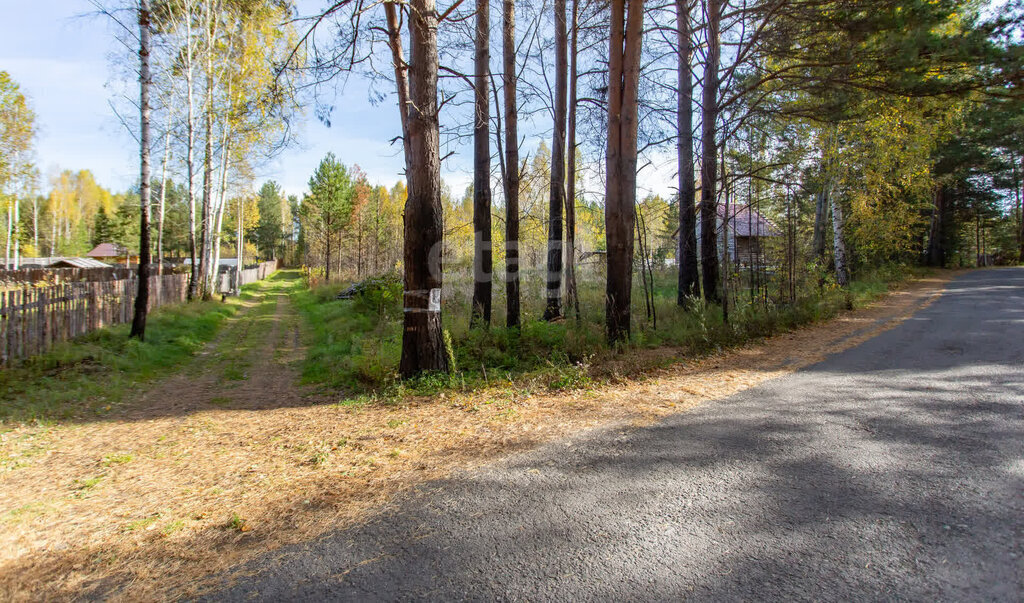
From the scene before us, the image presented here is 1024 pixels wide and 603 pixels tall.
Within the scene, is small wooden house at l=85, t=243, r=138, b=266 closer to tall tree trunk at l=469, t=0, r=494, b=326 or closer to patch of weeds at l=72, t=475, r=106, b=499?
tall tree trunk at l=469, t=0, r=494, b=326

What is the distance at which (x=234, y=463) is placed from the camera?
4.76 meters

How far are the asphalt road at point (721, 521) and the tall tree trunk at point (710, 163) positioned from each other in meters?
7.03

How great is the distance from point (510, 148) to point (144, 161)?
8566mm

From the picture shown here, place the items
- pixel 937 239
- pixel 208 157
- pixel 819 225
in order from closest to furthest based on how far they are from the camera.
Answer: pixel 819 225 → pixel 208 157 → pixel 937 239

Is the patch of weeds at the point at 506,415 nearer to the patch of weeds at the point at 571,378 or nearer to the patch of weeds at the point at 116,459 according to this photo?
the patch of weeds at the point at 571,378

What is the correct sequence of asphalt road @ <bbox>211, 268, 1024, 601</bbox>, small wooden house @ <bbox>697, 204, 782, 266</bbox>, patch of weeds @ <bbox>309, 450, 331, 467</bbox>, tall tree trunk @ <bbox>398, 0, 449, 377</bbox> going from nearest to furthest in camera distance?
asphalt road @ <bbox>211, 268, 1024, 601</bbox>, patch of weeds @ <bbox>309, 450, 331, 467</bbox>, tall tree trunk @ <bbox>398, 0, 449, 377</bbox>, small wooden house @ <bbox>697, 204, 782, 266</bbox>

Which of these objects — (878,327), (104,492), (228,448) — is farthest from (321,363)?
(878,327)

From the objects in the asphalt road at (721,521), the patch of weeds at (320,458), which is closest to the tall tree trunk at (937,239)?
the asphalt road at (721,521)

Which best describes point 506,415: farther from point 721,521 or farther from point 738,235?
point 738,235

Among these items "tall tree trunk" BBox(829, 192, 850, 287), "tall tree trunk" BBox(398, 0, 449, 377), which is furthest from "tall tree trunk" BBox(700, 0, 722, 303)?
"tall tree trunk" BBox(829, 192, 850, 287)

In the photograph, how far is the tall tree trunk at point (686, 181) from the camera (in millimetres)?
12273

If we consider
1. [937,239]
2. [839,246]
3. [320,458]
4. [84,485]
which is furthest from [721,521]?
[937,239]

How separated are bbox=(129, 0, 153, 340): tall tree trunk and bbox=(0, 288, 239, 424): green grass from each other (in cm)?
76

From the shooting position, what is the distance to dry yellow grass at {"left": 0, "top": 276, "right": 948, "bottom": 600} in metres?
3.08
